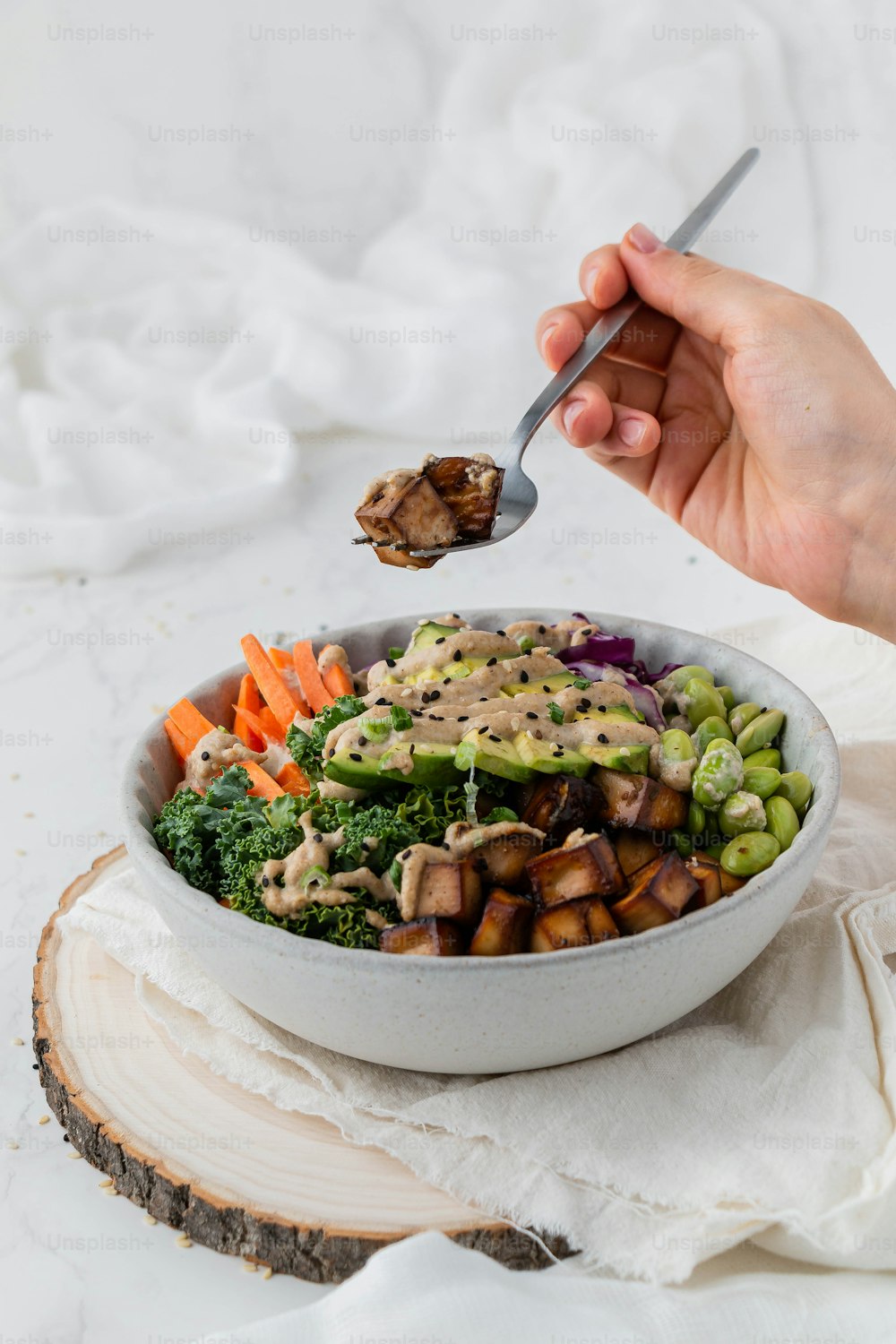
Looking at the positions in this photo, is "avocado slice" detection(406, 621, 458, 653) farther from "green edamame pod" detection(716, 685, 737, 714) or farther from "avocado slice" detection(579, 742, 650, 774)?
"green edamame pod" detection(716, 685, 737, 714)

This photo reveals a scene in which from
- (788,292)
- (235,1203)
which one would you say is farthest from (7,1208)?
(788,292)

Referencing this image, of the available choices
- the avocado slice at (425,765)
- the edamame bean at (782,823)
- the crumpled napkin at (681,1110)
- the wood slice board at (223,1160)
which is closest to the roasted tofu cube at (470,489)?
the avocado slice at (425,765)

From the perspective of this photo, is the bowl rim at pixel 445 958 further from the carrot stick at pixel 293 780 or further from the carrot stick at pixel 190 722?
the carrot stick at pixel 293 780

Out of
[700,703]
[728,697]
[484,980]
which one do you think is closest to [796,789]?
[700,703]

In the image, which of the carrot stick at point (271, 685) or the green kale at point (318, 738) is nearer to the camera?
the green kale at point (318, 738)


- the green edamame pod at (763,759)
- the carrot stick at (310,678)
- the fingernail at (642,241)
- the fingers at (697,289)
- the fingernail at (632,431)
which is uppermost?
the fingernail at (642,241)

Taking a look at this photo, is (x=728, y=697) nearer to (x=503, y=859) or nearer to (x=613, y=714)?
(x=613, y=714)

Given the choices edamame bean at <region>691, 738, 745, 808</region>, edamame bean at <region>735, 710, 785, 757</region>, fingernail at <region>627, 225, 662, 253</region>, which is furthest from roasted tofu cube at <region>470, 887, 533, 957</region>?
fingernail at <region>627, 225, 662, 253</region>

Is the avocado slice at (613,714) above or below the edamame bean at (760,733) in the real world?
above
